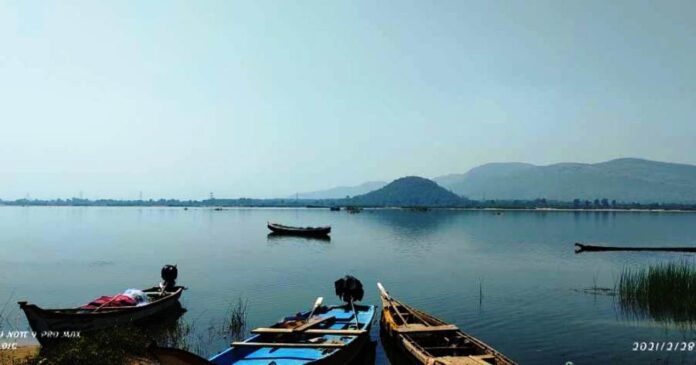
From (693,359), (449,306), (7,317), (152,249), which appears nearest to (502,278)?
(449,306)

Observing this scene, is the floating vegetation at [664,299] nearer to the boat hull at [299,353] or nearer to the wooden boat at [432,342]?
the wooden boat at [432,342]

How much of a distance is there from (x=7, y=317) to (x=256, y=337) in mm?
18448

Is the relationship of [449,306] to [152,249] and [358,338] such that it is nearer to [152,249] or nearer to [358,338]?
[358,338]

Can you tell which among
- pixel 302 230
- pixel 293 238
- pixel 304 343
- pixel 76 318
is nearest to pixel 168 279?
pixel 76 318

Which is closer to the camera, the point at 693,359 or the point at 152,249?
the point at 693,359

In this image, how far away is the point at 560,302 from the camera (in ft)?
114

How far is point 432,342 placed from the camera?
68.0 ft

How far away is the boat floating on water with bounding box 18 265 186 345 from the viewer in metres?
20.2

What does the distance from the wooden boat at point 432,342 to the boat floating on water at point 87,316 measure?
41.2 ft

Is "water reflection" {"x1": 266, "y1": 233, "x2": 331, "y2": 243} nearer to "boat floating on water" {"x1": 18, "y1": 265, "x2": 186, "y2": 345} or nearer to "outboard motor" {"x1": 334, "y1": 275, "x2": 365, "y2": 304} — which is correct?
"outboard motor" {"x1": 334, "y1": 275, "x2": 365, "y2": 304}

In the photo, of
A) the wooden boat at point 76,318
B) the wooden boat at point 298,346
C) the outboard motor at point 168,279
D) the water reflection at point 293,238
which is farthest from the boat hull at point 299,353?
the water reflection at point 293,238

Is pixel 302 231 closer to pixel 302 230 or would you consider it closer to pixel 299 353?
pixel 302 230

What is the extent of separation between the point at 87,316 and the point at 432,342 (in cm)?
1501

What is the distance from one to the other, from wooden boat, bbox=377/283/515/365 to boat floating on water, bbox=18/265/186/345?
12.6 metres
